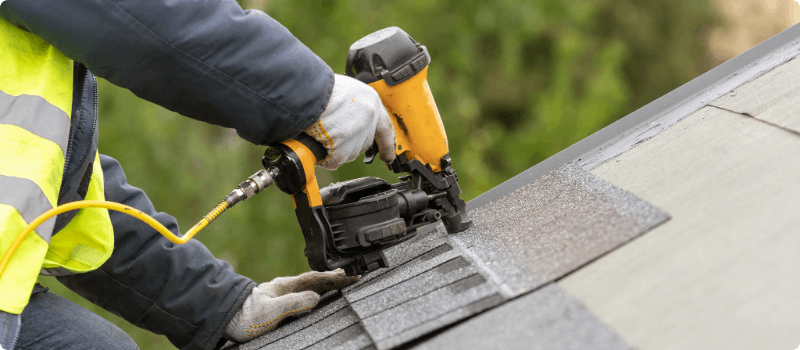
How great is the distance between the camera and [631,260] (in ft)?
3.76

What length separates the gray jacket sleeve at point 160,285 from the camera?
6.07 feet

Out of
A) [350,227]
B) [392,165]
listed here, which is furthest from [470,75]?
[350,227]

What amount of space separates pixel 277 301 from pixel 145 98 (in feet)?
2.48

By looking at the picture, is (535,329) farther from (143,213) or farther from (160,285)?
(160,285)

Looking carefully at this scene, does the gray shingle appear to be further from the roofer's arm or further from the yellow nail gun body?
the roofer's arm

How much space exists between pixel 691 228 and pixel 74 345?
169 cm

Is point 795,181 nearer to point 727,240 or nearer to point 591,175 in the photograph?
point 727,240

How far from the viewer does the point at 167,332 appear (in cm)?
194

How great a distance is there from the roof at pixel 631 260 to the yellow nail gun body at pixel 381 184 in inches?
4.4

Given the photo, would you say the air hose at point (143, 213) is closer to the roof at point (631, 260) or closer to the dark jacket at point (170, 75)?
the dark jacket at point (170, 75)

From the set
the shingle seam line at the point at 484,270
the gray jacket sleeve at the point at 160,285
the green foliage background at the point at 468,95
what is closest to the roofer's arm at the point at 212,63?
the shingle seam line at the point at 484,270

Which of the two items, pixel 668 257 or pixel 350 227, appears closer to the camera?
pixel 668 257

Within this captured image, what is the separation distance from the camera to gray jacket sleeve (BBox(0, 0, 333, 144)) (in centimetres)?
130

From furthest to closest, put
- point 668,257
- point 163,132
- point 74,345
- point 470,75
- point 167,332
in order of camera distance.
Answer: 1. point 470,75
2. point 163,132
3. point 167,332
4. point 74,345
5. point 668,257
